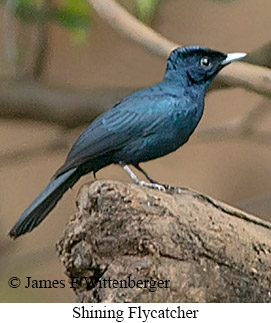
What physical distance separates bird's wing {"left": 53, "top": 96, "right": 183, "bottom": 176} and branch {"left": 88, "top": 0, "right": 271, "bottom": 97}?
27 cm

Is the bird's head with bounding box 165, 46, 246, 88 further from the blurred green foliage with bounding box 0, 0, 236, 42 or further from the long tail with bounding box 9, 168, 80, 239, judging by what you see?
the blurred green foliage with bounding box 0, 0, 236, 42

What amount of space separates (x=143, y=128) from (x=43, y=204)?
272 mm

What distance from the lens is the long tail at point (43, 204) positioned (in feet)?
4.71

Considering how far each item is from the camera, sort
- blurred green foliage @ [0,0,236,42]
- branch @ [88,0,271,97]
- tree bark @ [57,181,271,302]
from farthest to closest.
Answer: blurred green foliage @ [0,0,236,42], branch @ [88,0,271,97], tree bark @ [57,181,271,302]

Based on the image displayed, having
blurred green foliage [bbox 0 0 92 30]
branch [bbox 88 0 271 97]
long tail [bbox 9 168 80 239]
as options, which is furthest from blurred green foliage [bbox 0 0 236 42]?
long tail [bbox 9 168 80 239]

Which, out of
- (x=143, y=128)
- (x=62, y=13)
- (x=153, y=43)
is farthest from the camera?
(x=62, y=13)

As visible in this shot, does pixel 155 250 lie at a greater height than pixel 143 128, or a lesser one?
lesser

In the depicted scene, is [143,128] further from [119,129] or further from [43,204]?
[43,204]

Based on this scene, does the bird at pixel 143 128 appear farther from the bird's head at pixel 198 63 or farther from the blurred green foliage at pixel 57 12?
the blurred green foliage at pixel 57 12

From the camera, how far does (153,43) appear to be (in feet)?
5.51

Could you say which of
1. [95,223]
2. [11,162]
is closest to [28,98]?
[11,162]

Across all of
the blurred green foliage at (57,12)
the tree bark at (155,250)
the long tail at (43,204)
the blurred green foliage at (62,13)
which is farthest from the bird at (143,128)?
the blurred green foliage at (57,12)

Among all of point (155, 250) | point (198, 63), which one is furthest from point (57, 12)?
point (155, 250)

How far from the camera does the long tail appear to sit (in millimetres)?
1435
